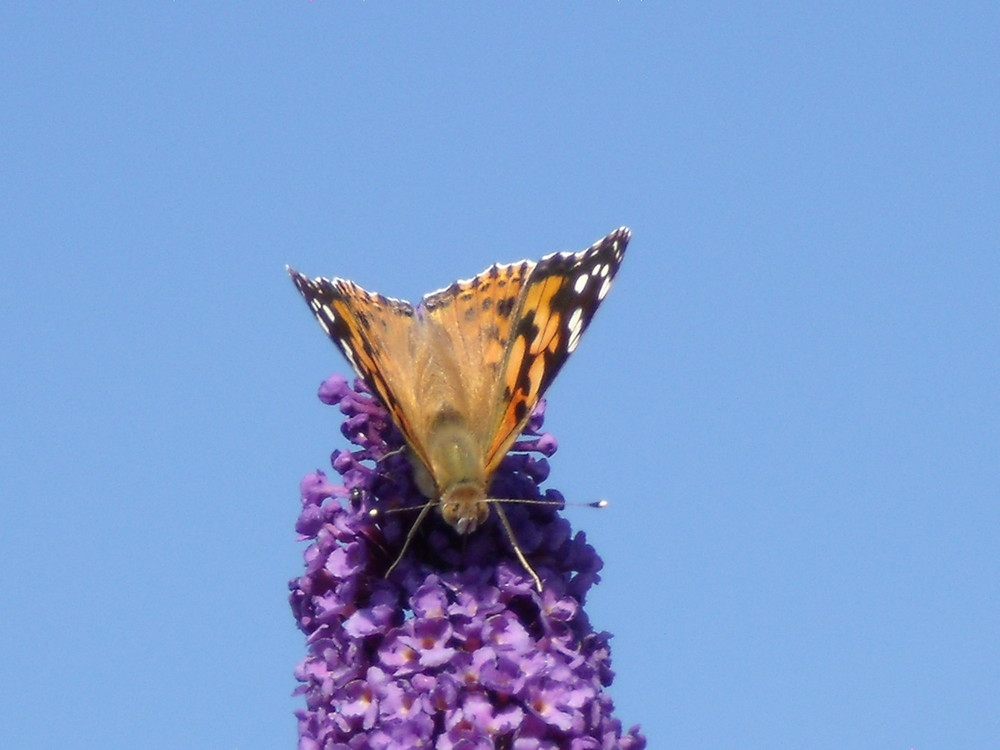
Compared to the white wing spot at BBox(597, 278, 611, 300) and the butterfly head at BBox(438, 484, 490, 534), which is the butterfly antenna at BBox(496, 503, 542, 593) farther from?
the white wing spot at BBox(597, 278, 611, 300)

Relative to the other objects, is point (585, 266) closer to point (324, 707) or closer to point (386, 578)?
point (386, 578)

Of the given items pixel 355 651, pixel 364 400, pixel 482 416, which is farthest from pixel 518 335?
pixel 355 651

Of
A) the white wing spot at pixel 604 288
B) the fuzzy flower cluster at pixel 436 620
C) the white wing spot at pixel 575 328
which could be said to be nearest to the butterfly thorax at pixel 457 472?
the fuzzy flower cluster at pixel 436 620

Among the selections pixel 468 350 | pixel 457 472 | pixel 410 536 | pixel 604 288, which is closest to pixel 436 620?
pixel 410 536

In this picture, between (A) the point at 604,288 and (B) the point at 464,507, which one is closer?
(B) the point at 464,507

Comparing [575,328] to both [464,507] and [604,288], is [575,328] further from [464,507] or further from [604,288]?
[464,507]

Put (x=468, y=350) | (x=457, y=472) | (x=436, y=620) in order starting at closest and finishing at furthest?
(x=436, y=620)
(x=457, y=472)
(x=468, y=350)
